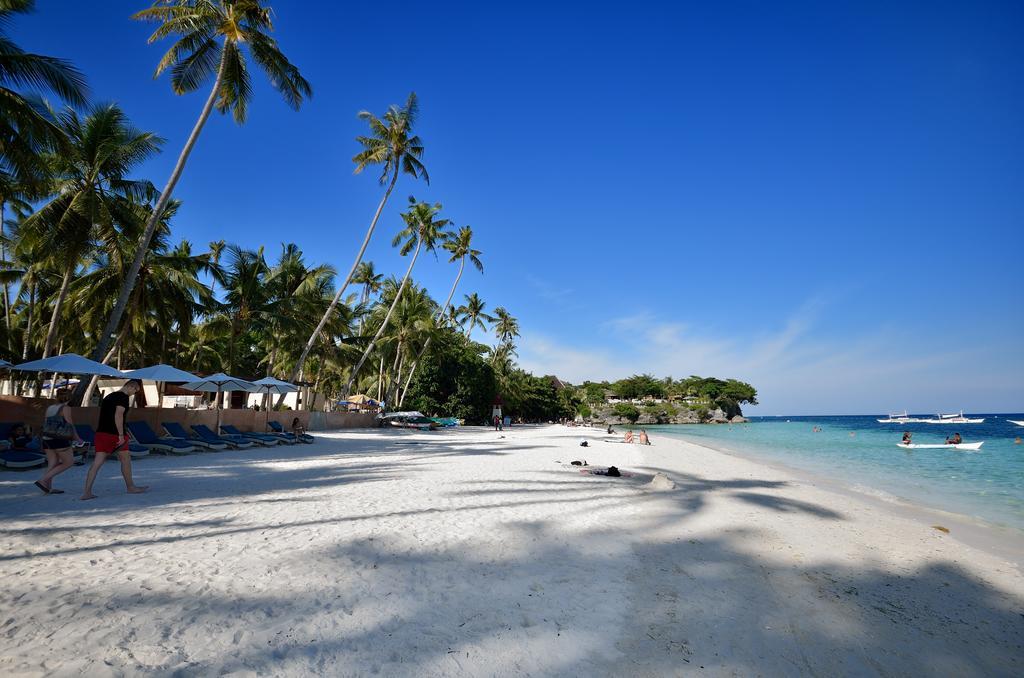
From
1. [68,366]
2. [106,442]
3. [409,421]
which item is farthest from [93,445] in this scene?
[409,421]

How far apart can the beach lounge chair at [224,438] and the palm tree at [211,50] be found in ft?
12.9

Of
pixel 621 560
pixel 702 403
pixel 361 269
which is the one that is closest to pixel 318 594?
pixel 621 560

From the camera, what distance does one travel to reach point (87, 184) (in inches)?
638

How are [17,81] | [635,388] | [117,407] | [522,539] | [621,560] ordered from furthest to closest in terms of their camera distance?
[635,388] → [17,81] → [117,407] → [522,539] → [621,560]

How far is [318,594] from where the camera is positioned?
396 cm

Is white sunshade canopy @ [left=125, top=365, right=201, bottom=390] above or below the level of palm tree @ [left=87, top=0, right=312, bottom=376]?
below

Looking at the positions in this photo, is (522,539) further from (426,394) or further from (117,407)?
(426,394)

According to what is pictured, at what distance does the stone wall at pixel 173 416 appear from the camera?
12586mm

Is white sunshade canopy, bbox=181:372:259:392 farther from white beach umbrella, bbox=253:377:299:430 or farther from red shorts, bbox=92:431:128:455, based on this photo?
red shorts, bbox=92:431:128:455

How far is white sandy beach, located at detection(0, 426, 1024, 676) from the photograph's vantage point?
10.4ft

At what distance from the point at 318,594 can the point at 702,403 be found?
4092 inches

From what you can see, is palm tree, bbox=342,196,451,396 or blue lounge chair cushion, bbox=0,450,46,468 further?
palm tree, bbox=342,196,451,396

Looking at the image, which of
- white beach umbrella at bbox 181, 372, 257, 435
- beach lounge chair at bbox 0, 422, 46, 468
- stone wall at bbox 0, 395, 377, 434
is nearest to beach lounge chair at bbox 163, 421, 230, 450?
stone wall at bbox 0, 395, 377, 434

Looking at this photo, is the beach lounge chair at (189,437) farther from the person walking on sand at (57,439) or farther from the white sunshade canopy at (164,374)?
the person walking on sand at (57,439)
